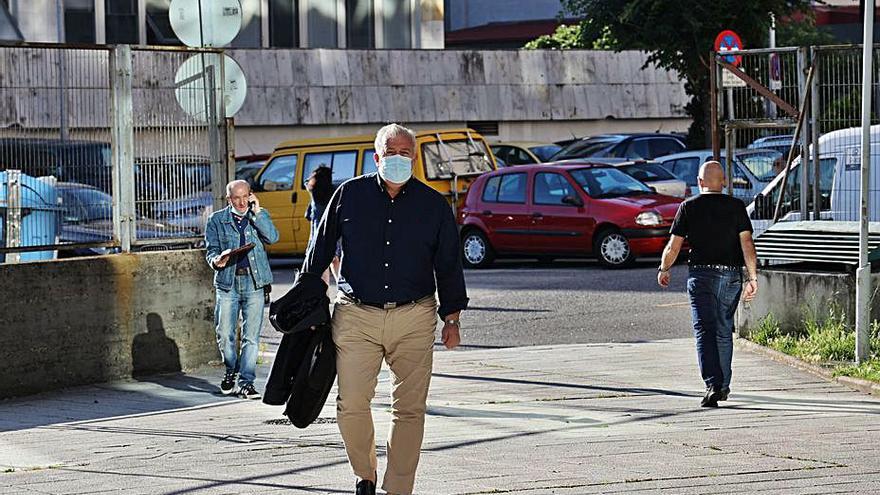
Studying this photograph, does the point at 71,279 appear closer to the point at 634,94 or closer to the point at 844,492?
the point at 844,492

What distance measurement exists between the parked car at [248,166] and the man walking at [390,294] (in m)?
20.9

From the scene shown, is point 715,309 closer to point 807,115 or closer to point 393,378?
point 807,115

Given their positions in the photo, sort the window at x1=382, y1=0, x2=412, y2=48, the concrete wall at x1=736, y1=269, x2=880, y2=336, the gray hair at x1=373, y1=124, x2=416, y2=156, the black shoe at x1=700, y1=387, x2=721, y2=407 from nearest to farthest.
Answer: the gray hair at x1=373, y1=124, x2=416, y2=156, the black shoe at x1=700, y1=387, x2=721, y2=407, the concrete wall at x1=736, y1=269, x2=880, y2=336, the window at x1=382, y1=0, x2=412, y2=48

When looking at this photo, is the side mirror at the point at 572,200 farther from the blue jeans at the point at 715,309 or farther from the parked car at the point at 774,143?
the blue jeans at the point at 715,309

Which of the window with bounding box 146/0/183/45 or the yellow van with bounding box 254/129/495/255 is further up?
the window with bounding box 146/0/183/45

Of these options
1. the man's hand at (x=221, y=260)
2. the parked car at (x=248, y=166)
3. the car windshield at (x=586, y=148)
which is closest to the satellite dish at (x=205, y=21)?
the man's hand at (x=221, y=260)

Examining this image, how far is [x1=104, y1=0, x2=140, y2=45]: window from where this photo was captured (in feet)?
129

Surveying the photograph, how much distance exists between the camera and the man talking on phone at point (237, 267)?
484 inches

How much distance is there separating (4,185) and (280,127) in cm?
2720

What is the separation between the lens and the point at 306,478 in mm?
8359

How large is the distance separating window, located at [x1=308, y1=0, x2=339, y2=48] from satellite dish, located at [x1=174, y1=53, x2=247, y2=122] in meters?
29.1

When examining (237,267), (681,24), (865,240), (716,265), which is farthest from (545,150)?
(716,265)

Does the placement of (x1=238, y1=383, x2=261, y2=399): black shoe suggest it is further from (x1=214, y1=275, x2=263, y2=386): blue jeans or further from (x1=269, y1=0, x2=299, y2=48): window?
(x1=269, y1=0, x2=299, y2=48): window

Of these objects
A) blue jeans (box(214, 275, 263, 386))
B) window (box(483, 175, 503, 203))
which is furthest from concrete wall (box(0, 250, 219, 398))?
window (box(483, 175, 503, 203))
